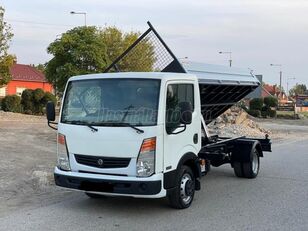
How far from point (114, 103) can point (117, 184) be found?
4.09 feet

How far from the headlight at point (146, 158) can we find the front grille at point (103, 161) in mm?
195

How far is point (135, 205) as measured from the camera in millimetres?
7965

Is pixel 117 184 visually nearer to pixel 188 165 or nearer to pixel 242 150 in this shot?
pixel 188 165

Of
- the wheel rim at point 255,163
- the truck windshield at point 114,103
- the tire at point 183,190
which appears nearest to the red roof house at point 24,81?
the wheel rim at point 255,163

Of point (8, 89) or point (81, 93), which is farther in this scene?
point (8, 89)

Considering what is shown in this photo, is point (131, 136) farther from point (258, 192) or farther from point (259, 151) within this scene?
point (259, 151)

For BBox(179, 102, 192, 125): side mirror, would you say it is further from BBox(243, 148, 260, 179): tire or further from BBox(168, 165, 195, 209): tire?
BBox(243, 148, 260, 179): tire

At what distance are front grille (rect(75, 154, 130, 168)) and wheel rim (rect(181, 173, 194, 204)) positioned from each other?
120 cm

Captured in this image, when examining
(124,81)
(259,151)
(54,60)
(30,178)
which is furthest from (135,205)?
(54,60)

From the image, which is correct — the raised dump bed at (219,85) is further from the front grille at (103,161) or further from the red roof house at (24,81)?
the red roof house at (24,81)

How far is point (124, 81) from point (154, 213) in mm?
2095

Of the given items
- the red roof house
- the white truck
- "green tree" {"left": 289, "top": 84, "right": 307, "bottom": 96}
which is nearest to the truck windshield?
the white truck

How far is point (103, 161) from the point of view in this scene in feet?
23.1

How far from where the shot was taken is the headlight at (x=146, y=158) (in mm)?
6871
